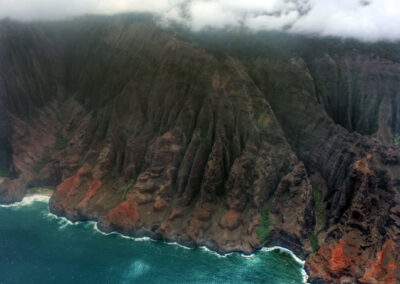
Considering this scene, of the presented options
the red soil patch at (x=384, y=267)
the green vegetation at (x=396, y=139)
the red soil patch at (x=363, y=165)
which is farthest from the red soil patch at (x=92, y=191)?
the green vegetation at (x=396, y=139)

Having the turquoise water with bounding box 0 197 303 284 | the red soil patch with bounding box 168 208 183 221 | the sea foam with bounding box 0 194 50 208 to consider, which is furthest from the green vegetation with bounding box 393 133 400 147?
the sea foam with bounding box 0 194 50 208

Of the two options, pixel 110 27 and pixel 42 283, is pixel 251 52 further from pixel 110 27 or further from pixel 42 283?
pixel 42 283

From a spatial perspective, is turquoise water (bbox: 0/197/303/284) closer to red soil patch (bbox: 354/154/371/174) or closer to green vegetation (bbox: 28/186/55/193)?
green vegetation (bbox: 28/186/55/193)

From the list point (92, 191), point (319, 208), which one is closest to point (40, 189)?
point (92, 191)

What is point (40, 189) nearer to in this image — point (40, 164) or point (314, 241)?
point (40, 164)

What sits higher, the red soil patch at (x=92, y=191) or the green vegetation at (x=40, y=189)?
the red soil patch at (x=92, y=191)

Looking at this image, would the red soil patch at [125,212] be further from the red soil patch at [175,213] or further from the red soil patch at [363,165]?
the red soil patch at [363,165]

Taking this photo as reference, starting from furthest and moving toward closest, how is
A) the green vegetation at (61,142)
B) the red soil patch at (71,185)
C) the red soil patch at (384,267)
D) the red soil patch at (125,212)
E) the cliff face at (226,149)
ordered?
the green vegetation at (61,142) → the red soil patch at (71,185) → the red soil patch at (125,212) → the cliff face at (226,149) → the red soil patch at (384,267)
